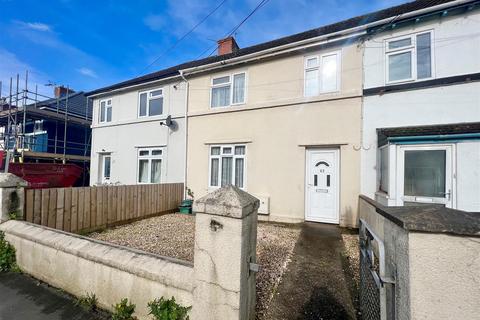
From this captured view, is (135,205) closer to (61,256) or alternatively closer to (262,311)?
(61,256)

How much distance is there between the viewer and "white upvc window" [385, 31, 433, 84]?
19.7 feet

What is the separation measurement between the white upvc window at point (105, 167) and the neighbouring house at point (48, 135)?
2.81 metres

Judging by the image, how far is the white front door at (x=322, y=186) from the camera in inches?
273

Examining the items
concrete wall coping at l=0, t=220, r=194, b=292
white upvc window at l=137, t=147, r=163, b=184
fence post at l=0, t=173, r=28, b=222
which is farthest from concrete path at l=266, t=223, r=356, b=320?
white upvc window at l=137, t=147, r=163, b=184

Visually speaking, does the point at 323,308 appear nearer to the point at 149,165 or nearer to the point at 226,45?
the point at 149,165

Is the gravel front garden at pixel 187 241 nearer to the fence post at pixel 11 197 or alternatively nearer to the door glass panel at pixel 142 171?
the fence post at pixel 11 197

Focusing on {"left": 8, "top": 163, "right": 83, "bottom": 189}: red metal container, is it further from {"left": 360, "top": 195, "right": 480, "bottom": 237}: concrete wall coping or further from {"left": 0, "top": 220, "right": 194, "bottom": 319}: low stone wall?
{"left": 360, "top": 195, "right": 480, "bottom": 237}: concrete wall coping

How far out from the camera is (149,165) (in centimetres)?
1081

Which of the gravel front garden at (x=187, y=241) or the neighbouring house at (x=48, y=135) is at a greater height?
the neighbouring house at (x=48, y=135)

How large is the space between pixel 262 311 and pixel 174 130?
862 cm

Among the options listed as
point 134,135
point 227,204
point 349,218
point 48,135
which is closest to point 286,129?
point 349,218

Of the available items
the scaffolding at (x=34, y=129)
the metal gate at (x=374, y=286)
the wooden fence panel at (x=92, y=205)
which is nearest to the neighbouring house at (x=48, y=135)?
the scaffolding at (x=34, y=129)

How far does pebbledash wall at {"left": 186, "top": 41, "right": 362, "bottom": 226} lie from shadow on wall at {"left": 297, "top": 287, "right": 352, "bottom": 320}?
4112 millimetres

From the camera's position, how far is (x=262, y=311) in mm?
2660
